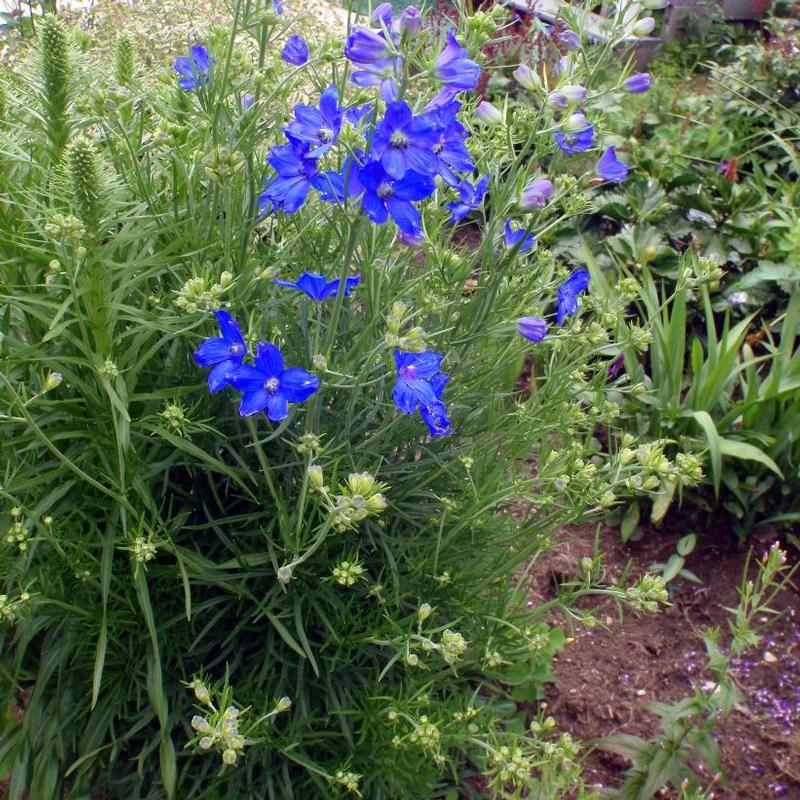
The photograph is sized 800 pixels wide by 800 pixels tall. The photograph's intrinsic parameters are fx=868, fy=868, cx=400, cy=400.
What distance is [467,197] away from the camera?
190cm

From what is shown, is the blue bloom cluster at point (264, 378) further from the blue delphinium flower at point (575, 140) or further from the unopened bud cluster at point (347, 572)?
the blue delphinium flower at point (575, 140)

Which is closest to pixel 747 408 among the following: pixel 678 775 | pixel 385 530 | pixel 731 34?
pixel 678 775

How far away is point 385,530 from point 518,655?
51 centimetres

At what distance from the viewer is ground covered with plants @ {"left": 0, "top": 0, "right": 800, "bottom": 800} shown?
65.1 inches

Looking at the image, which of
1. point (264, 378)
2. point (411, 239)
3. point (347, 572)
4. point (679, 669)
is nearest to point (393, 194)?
point (411, 239)

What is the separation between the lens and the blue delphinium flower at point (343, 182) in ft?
5.01

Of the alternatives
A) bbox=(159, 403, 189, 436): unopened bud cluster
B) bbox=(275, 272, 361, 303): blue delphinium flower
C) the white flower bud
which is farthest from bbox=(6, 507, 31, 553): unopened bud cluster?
the white flower bud

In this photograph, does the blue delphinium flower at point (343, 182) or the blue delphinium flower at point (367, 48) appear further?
the blue delphinium flower at point (343, 182)

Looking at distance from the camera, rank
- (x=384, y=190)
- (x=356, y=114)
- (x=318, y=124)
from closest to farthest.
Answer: (x=384, y=190), (x=318, y=124), (x=356, y=114)

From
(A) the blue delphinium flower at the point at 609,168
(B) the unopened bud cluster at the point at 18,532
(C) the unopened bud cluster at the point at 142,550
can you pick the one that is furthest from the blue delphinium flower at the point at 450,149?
(B) the unopened bud cluster at the point at 18,532

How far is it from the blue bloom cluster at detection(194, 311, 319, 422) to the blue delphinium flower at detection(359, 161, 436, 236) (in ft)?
1.02

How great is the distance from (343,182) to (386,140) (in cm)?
14

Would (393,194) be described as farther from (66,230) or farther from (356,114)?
(66,230)

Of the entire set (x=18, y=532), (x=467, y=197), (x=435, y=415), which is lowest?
(x=18, y=532)
